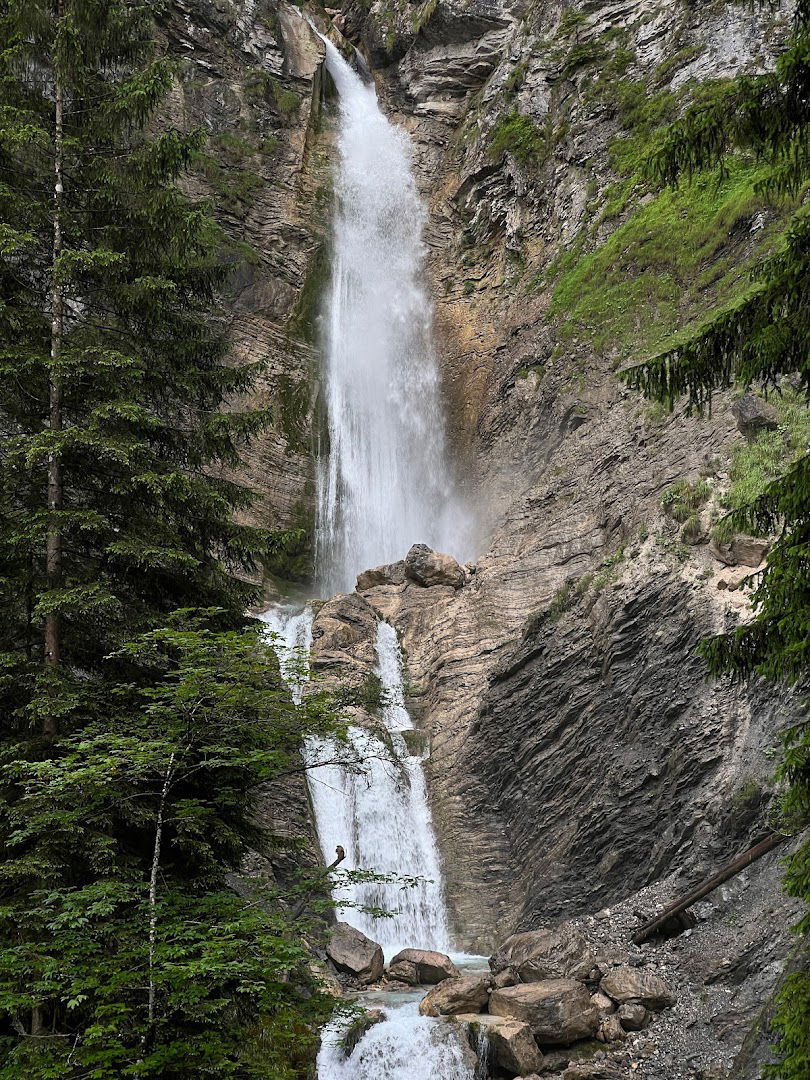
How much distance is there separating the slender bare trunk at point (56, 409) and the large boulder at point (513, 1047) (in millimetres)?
7007

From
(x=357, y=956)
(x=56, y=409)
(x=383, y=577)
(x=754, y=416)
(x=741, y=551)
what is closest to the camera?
(x=56, y=409)

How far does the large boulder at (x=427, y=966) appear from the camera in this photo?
47.3ft

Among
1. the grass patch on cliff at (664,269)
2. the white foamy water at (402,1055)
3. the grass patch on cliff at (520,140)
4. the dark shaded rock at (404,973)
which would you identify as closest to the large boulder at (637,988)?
the white foamy water at (402,1055)

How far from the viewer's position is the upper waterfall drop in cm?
3045

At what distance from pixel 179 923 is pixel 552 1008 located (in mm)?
7046

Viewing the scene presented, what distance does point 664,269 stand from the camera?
24.5 metres

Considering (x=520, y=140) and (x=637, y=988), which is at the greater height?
(x=520, y=140)

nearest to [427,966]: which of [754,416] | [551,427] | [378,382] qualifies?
[754,416]

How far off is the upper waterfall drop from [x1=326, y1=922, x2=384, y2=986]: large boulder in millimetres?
14297

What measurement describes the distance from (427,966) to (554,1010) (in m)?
3.37

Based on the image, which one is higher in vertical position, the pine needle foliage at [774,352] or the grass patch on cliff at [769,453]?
the grass patch on cliff at [769,453]

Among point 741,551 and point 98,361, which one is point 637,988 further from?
point 98,361

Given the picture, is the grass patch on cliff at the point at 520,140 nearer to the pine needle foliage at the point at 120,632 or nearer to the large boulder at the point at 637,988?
the pine needle foliage at the point at 120,632

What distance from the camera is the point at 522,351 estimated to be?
95.1ft
